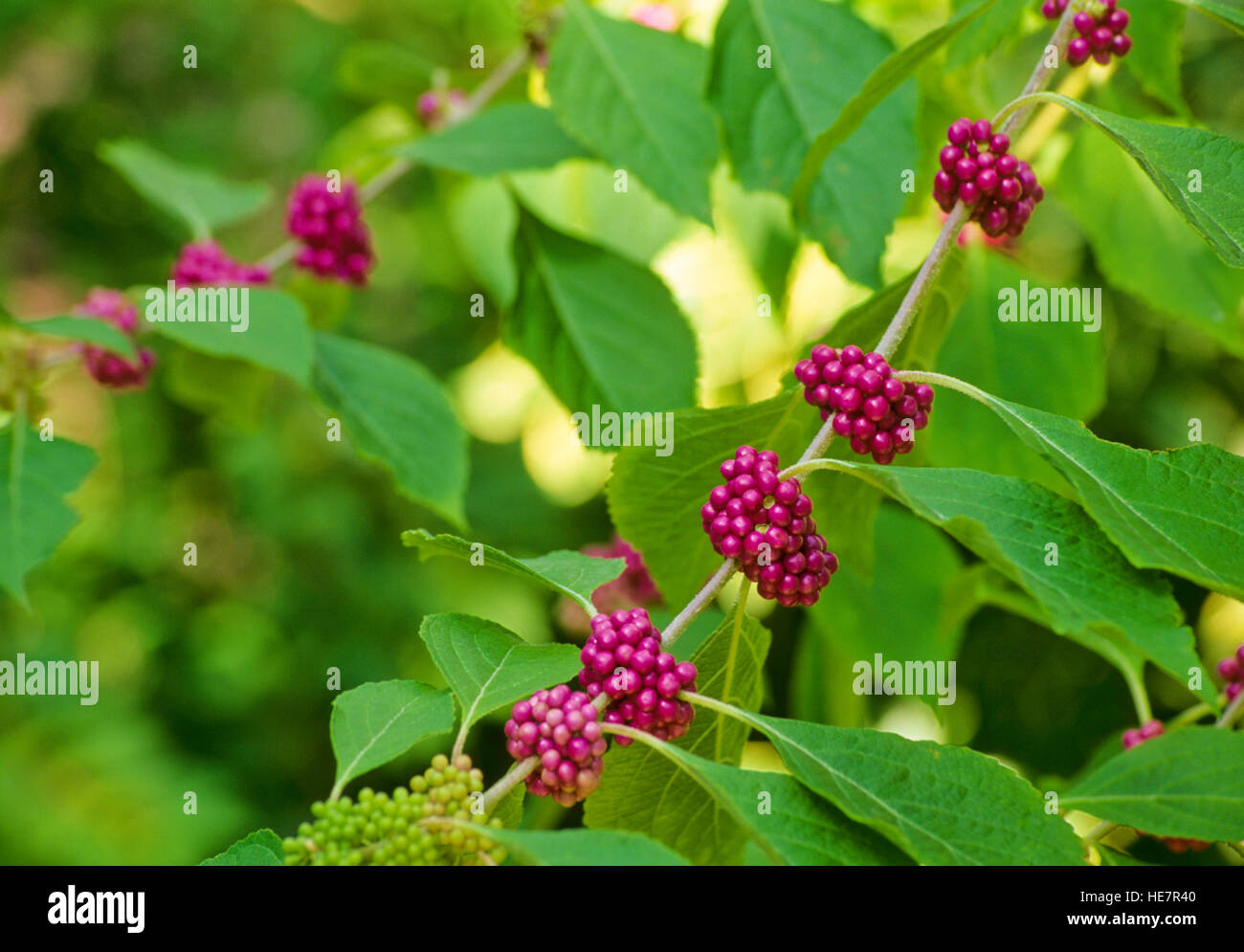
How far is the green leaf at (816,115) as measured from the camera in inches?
34.4

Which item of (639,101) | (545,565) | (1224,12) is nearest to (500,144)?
(639,101)

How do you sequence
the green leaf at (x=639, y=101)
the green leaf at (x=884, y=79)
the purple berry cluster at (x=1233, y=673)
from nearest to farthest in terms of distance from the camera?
the green leaf at (x=884, y=79) < the purple berry cluster at (x=1233, y=673) < the green leaf at (x=639, y=101)

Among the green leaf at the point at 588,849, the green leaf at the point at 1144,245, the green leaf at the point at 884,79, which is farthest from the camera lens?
the green leaf at the point at 1144,245

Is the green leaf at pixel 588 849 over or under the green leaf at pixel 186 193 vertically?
under

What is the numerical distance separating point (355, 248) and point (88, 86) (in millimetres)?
2375

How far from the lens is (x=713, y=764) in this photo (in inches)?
23.3

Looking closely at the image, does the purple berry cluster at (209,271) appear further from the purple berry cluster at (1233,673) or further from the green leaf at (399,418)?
the purple berry cluster at (1233,673)

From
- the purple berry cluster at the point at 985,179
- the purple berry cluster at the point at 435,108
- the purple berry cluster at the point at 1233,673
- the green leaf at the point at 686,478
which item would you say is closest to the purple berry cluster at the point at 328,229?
the purple berry cluster at the point at 435,108

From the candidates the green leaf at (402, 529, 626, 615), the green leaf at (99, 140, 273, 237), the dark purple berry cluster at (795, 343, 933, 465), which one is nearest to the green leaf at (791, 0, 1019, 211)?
the dark purple berry cluster at (795, 343, 933, 465)

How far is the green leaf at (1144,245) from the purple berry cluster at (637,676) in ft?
2.33

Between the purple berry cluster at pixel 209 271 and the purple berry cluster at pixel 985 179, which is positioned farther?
the purple berry cluster at pixel 209 271

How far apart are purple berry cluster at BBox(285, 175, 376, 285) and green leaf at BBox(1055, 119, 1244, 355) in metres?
0.73
